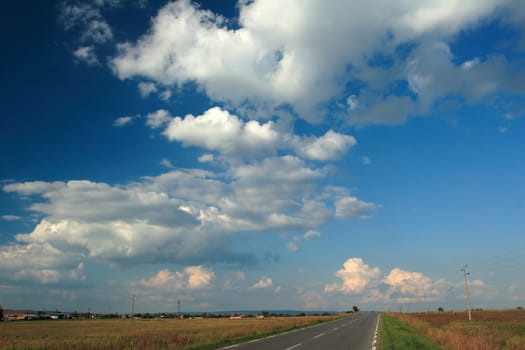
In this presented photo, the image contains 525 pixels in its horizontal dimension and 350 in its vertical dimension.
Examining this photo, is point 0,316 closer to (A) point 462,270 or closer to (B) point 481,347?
(A) point 462,270

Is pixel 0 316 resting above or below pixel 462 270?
below

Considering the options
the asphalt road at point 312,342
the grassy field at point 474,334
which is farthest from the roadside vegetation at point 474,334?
the asphalt road at point 312,342

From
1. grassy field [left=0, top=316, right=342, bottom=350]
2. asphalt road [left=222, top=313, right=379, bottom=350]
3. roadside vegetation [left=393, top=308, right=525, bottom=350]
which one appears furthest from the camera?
grassy field [left=0, top=316, right=342, bottom=350]

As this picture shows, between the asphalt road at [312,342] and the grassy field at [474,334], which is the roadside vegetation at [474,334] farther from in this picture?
the asphalt road at [312,342]

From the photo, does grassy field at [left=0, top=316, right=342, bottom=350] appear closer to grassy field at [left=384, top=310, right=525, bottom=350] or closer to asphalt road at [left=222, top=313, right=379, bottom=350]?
asphalt road at [left=222, top=313, right=379, bottom=350]

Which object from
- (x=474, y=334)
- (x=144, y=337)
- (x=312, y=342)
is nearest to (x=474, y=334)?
(x=474, y=334)

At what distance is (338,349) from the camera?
18297 mm

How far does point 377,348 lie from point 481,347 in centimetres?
417

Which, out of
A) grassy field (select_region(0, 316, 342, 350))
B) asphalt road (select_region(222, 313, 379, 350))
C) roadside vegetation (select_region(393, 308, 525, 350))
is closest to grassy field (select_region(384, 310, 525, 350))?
roadside vegetation (select_region(393, 308, 525, 350))

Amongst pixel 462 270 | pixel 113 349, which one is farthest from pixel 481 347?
pixel 462 270

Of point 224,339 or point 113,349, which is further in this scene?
point 224,339

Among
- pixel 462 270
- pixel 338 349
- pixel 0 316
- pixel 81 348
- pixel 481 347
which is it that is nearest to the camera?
pixel 481 347

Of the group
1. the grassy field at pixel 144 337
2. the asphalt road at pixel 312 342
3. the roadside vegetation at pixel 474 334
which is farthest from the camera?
the grassy field at pixel 144 337

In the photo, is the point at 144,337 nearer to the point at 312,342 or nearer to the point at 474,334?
the point at 312,342
